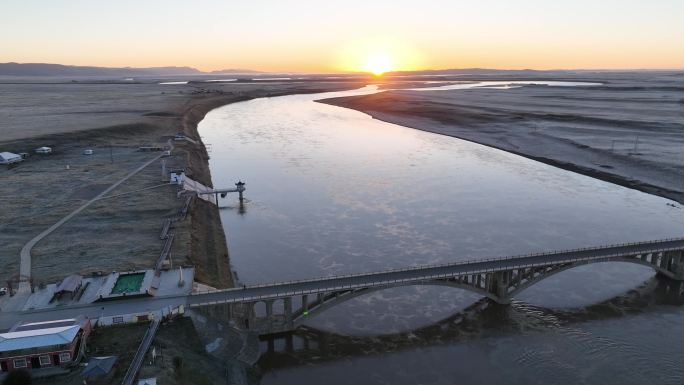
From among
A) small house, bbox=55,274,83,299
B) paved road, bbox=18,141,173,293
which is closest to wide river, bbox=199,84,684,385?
small house, bbox=55,274,83,299

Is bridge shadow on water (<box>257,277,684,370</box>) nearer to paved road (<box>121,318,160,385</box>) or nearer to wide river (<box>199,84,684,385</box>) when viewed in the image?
wide river (<box>199,84,684,385</box>)

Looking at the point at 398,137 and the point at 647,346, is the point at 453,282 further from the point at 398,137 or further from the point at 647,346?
the point at 398,137

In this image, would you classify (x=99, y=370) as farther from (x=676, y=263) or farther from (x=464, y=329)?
(x=676, y=263)

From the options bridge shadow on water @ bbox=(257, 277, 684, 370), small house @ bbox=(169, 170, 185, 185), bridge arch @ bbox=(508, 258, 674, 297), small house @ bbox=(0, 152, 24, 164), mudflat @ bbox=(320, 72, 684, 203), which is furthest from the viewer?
mudflat @ bbox=(320, 72, 684, 203)

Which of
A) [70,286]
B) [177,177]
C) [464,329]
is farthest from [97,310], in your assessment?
[177,177]

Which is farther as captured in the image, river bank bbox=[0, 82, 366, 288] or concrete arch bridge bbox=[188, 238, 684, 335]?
river bank bbox=[0, 82, 366, 288]

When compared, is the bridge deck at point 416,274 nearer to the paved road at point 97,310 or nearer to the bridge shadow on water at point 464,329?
the paved road at point 97,310
